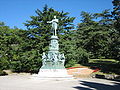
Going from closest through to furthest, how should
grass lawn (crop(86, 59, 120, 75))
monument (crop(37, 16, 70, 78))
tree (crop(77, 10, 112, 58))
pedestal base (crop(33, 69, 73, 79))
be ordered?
1. pedestal base (crop(33, 69, 73, 79))
2. monument (crop(37, 16, 70, 78))
3. grass lawn (crop(86, 59, 120, 75))
4. tree (crop(77, 10, 112, 58))

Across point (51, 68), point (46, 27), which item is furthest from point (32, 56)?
point (51, 68)

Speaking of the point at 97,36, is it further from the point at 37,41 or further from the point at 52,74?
the point at 52,74

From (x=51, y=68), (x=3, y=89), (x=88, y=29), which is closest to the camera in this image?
(x=3, y=89)

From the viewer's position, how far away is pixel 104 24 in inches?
1115

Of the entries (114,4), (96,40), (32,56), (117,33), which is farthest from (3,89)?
(96,40)

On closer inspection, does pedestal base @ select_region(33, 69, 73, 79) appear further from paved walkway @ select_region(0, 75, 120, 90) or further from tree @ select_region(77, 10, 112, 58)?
tree @ select_region(77, 10, 112, 58)

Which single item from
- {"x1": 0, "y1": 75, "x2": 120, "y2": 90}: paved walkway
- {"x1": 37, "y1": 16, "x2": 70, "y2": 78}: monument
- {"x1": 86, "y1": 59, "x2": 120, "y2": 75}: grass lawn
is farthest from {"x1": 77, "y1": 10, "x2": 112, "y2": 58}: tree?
{"x1": 0, "y1": 75, "x2": 120, "y2": 90}: paved walkway

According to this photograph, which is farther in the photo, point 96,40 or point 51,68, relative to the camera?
point 96,40

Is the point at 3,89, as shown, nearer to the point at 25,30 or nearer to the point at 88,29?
the point at 25,30

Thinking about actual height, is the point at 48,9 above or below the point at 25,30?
above

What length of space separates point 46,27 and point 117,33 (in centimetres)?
909

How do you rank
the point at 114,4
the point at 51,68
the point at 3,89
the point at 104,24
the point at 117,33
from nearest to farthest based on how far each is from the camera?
the point at 3,89, the point at 51,68, the point at 117,33, the point at 114,4, the point at 104,24

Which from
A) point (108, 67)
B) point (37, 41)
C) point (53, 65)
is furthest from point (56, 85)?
point (108, 67)

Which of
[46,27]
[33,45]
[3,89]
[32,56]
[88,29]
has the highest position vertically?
[88,29]
